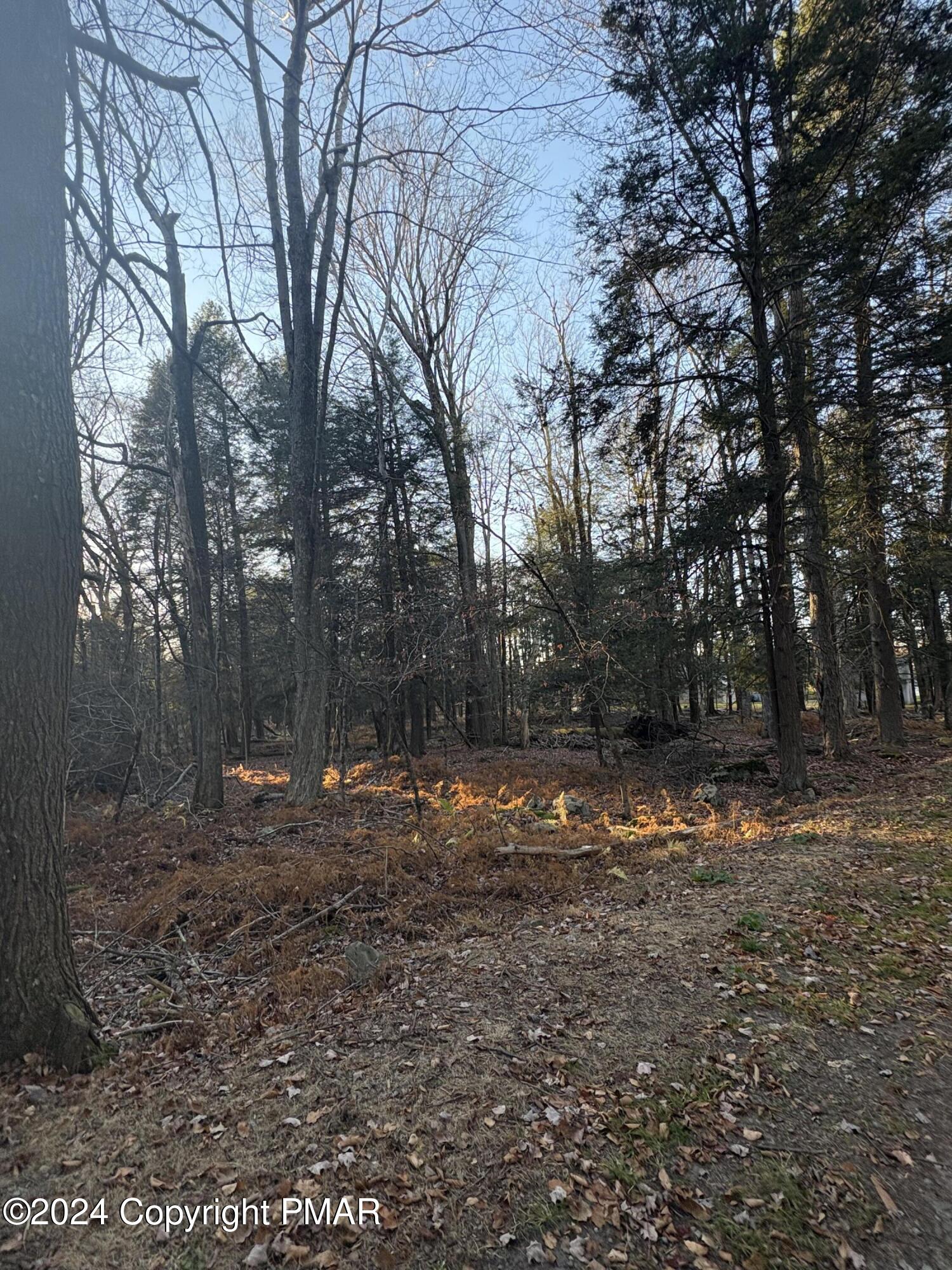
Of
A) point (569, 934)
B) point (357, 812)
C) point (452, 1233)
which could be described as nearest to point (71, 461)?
point (452, 1233)

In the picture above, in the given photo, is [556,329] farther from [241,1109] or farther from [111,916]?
[241,1109]

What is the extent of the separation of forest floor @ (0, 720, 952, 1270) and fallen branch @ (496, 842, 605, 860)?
Answer: 12 centimetres

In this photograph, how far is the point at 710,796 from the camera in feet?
33.8

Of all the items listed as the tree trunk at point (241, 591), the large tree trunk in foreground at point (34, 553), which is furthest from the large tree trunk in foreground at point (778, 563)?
the tree trunk at point (241, 591)

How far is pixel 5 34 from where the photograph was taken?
3369 millimetres

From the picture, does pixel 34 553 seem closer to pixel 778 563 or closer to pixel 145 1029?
pixel 145 1029

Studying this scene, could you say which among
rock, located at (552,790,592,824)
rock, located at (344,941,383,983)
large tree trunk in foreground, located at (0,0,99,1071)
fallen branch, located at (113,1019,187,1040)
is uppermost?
large tree trunk in foreground, located at (0,0,99,1071)

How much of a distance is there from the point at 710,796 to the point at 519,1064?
25.8 feet

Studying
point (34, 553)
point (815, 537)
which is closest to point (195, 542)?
point (34, 553)

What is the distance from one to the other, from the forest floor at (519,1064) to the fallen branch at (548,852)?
116 mm

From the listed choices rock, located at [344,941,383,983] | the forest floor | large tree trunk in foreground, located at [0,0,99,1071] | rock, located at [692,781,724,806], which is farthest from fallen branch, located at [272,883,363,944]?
rock, located at [692,781,724,806]

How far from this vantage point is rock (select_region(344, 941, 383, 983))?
15.0 ft

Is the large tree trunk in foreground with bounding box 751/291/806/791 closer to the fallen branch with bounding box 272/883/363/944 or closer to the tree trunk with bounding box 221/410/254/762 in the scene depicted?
the fallen branch with bounding box 272/883/363/944

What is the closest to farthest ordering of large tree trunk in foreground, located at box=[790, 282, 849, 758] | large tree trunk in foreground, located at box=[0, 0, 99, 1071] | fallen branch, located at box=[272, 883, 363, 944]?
large tree trunk in foreground, located at box=[0, 0, 99, 1071] < fallen branch, located at box=[272, 883, 363, 944] < large tree trunk in foreground, located at box=[790, 282, 849, 758]
